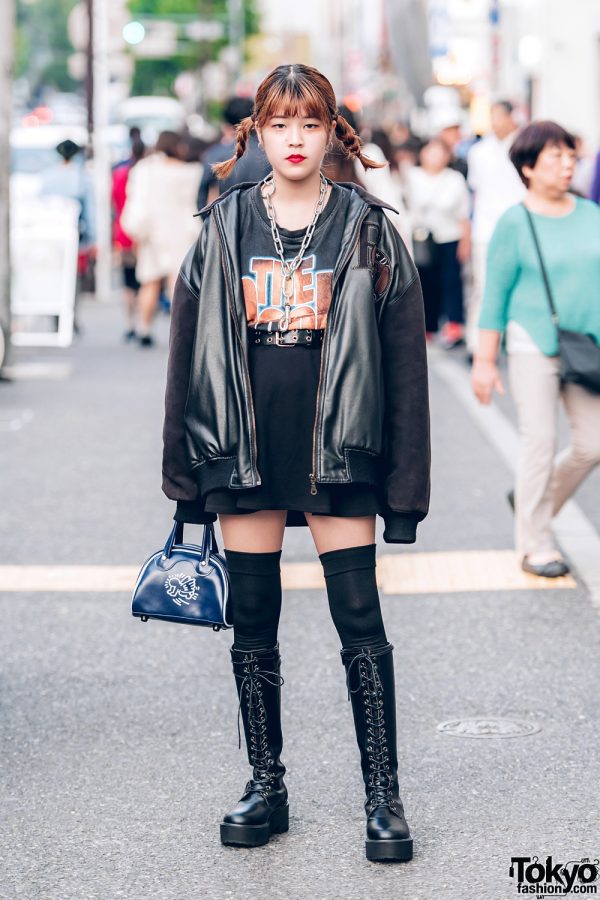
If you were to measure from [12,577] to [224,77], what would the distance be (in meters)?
80.0

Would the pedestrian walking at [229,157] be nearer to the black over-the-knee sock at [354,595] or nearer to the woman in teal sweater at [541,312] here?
the woman in teal sweater at [541,312]

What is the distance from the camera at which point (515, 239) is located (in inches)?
276

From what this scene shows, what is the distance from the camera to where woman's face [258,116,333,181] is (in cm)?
412

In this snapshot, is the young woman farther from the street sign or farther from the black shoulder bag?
the street sign

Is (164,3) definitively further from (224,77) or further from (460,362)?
(460,362)

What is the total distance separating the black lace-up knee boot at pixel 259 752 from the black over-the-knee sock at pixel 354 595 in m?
0.22

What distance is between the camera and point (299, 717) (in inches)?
A: 215

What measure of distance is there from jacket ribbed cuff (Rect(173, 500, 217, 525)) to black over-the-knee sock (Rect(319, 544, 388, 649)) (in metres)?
0.29

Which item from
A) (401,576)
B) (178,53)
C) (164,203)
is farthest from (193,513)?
(178,53)

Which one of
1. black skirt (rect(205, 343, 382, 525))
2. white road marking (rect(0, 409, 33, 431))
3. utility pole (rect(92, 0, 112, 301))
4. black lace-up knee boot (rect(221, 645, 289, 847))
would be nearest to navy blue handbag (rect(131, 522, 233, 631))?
black lace-up knee boot (rect(221, 645, 289, 847))

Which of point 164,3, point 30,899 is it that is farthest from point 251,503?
point 164,3

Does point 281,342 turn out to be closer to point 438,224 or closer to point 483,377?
point 483,377

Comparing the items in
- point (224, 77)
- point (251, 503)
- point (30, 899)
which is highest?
point (224, 77)

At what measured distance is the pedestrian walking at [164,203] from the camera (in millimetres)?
16188
